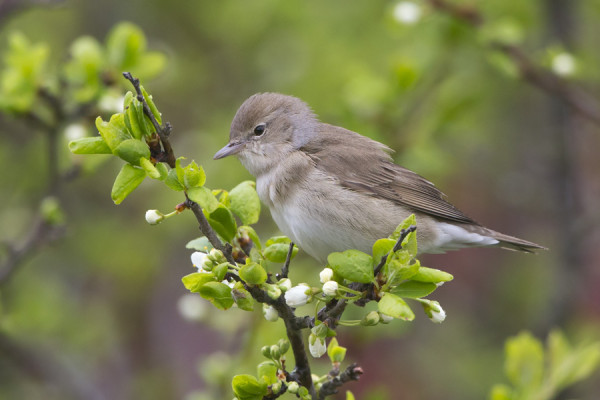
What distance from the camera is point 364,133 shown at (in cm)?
481

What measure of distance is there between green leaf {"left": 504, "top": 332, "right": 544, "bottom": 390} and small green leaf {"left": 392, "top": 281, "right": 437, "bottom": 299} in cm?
135

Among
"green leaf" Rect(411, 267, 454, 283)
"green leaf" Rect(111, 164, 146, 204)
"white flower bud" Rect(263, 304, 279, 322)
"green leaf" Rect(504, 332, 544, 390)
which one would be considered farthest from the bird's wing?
"green leaf" Rect(111, 164, 146, 204)

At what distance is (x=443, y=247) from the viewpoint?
13.5 feet

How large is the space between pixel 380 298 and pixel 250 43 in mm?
5380

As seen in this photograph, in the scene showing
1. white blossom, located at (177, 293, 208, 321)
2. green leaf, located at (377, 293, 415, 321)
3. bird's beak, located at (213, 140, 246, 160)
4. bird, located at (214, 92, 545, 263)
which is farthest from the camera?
white blossom, located at (177, 293, 208, 321)

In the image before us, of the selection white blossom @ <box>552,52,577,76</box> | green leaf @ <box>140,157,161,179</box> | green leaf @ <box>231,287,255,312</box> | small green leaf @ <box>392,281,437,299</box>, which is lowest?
green leaf @ <box>231,287,255,312</box>

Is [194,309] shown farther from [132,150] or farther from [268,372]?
[132,150]

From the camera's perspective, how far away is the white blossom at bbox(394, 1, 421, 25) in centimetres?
482

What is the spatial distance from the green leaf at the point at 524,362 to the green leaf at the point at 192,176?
199 cm

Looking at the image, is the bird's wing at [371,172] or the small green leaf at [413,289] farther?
the bird's wing at [371,172]

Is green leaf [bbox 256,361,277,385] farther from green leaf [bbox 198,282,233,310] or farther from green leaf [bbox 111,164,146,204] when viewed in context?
green leaf [bbox 111,164,146,204]

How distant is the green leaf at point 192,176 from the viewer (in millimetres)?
2277

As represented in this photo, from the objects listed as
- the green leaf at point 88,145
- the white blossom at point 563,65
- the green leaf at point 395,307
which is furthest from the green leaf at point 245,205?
the white blossom at point 563,65

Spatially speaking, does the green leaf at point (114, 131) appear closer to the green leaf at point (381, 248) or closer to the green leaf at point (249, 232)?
the green leaf at point (249, 232)
